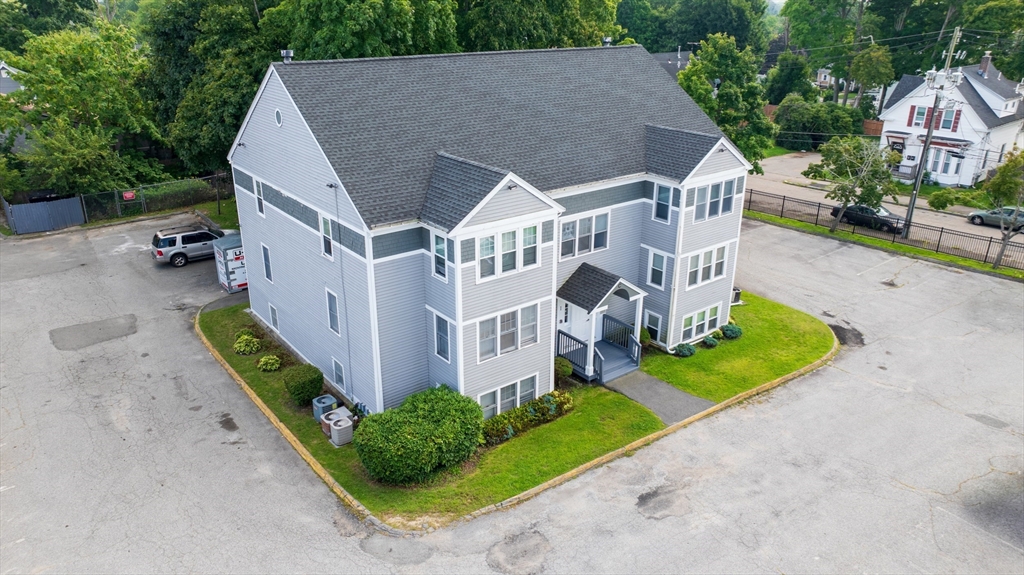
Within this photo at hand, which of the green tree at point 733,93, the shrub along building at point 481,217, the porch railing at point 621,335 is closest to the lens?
the shrub along building at point 481,217

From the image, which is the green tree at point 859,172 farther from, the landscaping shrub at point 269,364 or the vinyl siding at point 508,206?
the landscaping shrub at point 269,364

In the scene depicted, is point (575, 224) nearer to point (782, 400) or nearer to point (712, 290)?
point (712, 290)

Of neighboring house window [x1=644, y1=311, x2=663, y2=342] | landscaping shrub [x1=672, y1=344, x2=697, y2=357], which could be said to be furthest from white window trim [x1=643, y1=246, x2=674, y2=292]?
landscaping shrub [x1=672, y1=344, x2=697, y2=357]

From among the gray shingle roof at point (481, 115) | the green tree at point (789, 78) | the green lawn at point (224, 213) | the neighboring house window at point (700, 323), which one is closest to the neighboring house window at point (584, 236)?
the gray shingle roof at point (481, 115)

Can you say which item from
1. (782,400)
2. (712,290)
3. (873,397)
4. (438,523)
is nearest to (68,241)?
(438,523)

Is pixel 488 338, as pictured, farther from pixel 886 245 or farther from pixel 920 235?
pixel 920 235

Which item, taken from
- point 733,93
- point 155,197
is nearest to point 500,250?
point 733,93
